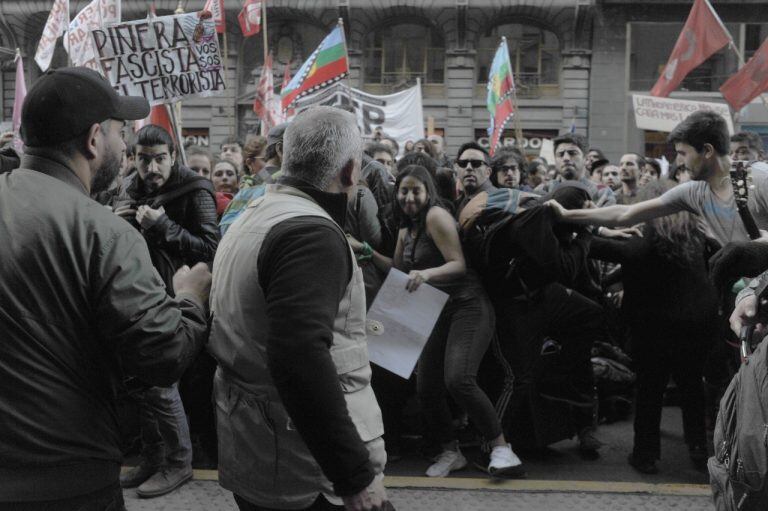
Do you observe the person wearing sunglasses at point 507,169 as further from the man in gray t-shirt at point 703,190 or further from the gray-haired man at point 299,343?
the gray-haired man at point 299,343

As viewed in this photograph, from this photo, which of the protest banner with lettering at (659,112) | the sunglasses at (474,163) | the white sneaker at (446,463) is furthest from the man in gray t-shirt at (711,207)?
the protest banner with lettering at (659,112)

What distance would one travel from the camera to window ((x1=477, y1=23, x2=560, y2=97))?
25656mm

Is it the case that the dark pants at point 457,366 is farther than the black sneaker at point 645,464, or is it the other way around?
the black sneaker at point 645,464

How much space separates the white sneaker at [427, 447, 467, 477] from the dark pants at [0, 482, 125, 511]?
312 cm

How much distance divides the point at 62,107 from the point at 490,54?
24446 millimetres

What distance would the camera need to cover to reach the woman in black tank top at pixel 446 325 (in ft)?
16.6

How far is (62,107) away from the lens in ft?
7.14

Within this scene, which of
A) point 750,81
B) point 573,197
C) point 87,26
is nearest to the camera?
point 573,197

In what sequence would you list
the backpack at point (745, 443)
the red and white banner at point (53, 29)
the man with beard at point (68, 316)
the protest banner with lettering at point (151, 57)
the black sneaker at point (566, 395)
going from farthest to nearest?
the red and white banner at point (53, 29), the protest banner with lettering at point (151, 57), the black sneaker at point (566, 395), the backpack at point (745, 443), the man with beard at point (68, 316)

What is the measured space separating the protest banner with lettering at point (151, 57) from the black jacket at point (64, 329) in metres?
4.82

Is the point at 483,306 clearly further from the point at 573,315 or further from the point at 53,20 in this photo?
the point at 53,20

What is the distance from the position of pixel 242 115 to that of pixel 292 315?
2412 cm

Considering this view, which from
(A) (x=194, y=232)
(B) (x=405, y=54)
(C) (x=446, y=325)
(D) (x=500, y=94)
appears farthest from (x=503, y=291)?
(B) (x=405, y=54)

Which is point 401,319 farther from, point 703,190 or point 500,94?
point 500,94
